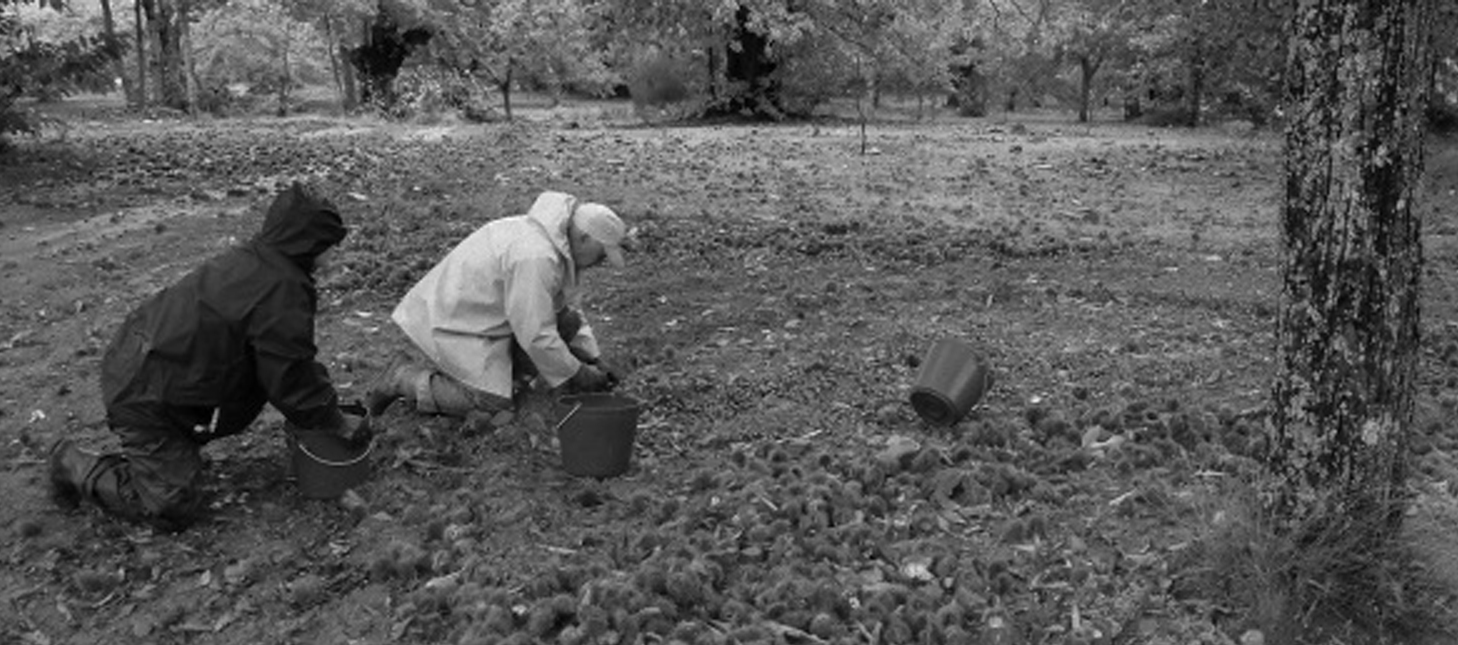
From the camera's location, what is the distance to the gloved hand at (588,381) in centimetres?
513

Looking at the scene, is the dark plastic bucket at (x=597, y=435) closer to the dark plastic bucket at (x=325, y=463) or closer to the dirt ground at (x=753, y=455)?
the dirt ground at (x=753, y=455)

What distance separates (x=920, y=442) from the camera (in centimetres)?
475

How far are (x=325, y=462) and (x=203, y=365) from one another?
0.53 m

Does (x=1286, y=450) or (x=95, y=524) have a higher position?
(x=1286, y=450)

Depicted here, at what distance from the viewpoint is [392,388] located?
5.27 meters

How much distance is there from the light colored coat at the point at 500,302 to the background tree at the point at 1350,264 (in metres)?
2.62

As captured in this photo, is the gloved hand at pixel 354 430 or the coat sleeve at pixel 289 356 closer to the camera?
the coat sleeve at pixel 289 356

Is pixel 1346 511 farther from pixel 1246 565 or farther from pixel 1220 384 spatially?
pixel 1220 384

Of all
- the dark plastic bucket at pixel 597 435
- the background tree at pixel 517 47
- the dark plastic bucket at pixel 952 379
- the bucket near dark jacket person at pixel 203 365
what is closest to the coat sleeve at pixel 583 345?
the dark plastic bucket at pixel 597 435

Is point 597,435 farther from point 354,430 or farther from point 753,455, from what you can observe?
point 354,430

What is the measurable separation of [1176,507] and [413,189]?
8558 mm

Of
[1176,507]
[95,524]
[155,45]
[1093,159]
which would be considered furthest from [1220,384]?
[155,45]

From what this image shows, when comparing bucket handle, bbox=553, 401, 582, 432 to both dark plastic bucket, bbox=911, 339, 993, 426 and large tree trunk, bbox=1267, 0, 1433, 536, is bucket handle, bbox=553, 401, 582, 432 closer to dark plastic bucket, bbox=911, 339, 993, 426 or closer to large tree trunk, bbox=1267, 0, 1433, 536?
dark plastic bucket, bbox=911, 339, 993, 426

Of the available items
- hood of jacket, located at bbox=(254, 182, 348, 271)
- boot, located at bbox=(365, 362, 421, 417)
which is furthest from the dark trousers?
boot, located at bbox=(365, 362, 421, 417)
